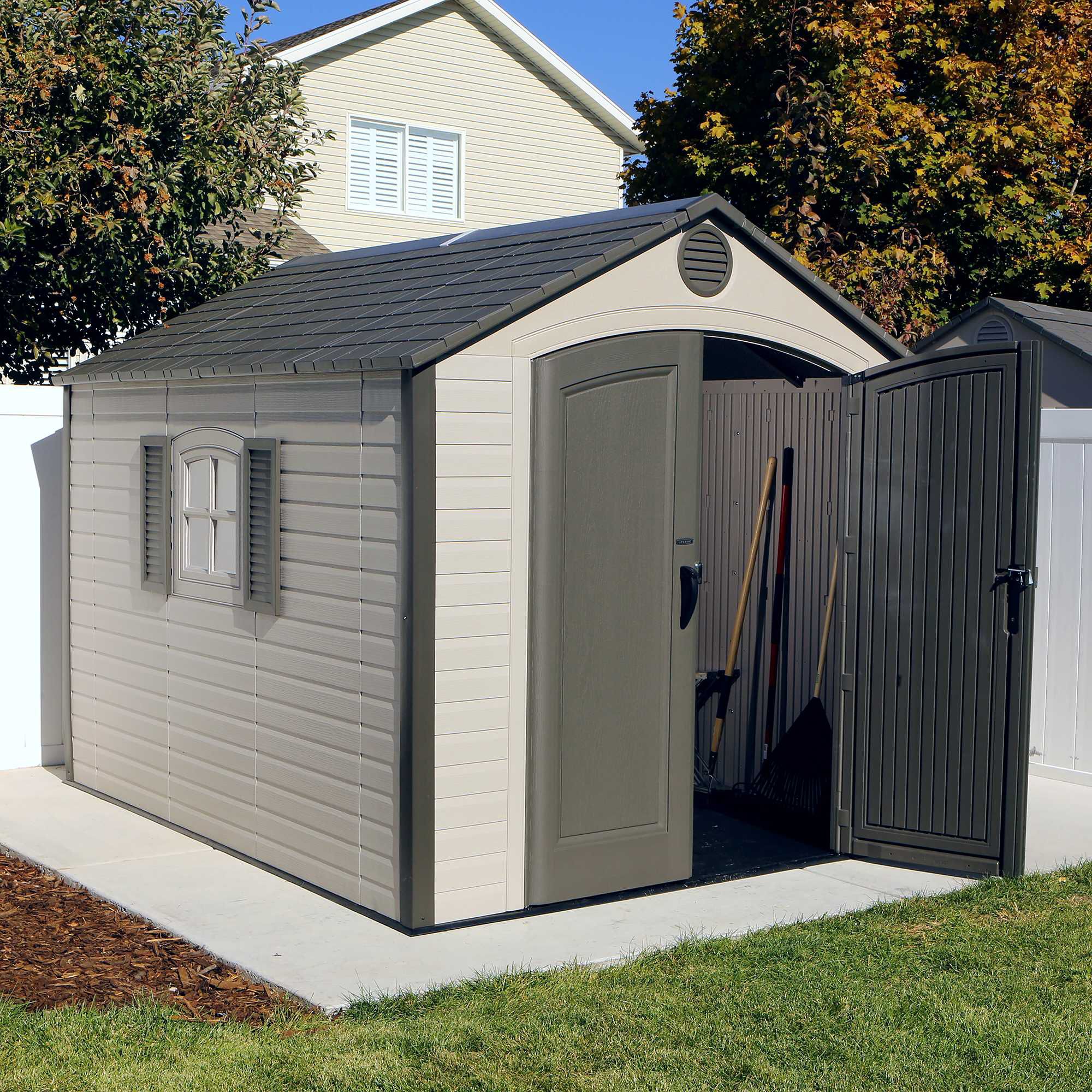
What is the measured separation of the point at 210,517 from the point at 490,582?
1787 millimetres

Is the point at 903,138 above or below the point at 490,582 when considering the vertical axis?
above

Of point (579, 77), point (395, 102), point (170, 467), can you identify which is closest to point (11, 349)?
point (170, 467)

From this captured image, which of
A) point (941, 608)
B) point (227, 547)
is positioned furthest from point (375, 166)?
point (941, 608)

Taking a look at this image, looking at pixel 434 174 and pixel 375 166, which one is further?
pixel 434 174

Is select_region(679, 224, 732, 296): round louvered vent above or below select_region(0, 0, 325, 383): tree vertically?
below

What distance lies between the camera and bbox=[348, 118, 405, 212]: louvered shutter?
754 inches

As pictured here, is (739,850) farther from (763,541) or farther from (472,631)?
(472,631)

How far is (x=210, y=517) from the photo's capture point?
677cm

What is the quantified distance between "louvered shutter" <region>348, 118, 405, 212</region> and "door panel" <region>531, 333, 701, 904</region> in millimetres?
14015

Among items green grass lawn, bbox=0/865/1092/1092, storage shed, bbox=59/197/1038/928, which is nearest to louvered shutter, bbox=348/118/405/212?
storage shed, bbox=59/197/1038/928

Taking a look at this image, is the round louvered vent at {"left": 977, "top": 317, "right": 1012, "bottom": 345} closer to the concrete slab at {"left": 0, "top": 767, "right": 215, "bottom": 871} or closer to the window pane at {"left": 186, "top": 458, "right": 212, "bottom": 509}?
the window pane at {"left": 186, "top": 458, "right": 212, "bottom": 509}

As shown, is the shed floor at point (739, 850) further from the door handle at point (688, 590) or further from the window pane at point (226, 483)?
the window pane at point (226, 483)

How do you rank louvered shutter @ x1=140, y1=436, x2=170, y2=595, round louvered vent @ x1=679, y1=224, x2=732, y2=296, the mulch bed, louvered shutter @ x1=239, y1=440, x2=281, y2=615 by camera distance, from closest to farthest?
1. the mulch bed
2. round louvered vent @ x1=679, y1=224, x2=732, y2=296
3. louvered shutter @ x1=239, y1=440, x2=281, y2=615
4. louvered shutter @ x1=140, y1=436, x2=170, y2=595

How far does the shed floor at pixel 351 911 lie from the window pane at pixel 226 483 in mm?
1603
